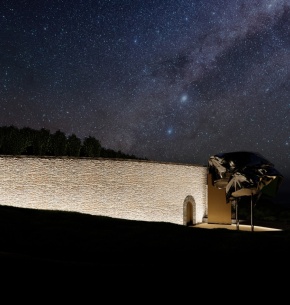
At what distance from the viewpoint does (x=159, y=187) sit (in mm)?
21094

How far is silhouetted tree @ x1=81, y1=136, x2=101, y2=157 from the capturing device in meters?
21.0

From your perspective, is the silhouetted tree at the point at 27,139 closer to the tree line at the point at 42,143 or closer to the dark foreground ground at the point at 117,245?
the tree line at the point at 42,143

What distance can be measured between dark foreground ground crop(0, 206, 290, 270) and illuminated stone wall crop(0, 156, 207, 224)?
14.6ft

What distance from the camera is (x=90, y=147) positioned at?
834 inches

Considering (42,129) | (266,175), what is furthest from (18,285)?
(42,129)

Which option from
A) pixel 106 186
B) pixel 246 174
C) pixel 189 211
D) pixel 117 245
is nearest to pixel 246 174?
pixel 246 174

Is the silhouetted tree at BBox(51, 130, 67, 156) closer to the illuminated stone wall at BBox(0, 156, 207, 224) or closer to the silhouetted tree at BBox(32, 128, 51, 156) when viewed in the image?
the silhouetted tree at BBox(32, 128, 51, 156)

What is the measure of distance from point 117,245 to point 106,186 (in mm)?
9758

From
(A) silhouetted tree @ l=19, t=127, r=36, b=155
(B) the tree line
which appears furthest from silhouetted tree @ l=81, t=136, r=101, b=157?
(A) silhouetted tree @ l=19, t=127, r=36, b=155

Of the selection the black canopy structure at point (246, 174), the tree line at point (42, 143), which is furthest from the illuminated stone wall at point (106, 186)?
the black canopy structure at point (246, 174)

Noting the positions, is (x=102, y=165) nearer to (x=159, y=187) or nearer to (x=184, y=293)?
(x=159, y=187)

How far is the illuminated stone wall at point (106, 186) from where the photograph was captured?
15.5 m

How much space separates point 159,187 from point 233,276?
48.9ft

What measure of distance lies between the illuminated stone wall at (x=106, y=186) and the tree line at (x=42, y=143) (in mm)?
1378
